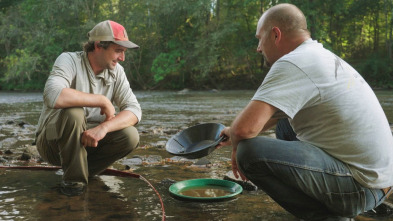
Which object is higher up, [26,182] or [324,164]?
[324,164]

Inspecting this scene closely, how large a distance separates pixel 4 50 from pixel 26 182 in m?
26.8

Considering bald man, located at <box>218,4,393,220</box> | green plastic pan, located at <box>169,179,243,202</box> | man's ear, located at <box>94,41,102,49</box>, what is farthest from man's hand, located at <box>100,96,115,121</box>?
bald man, located at <box>218,4,393,220</box>

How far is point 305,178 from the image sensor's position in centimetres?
179

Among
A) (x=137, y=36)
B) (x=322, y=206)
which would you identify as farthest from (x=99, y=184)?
(x=137, y=36)

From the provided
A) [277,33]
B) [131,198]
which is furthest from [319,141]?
[131,198]

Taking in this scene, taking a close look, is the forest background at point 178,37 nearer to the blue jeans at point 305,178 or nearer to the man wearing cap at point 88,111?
the man wearing cap at point 88,111

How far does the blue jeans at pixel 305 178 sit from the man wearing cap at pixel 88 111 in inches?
47.8

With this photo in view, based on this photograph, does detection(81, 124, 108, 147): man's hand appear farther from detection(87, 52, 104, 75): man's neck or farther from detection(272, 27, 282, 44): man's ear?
detection(272, 27, 282, 44): man's ear

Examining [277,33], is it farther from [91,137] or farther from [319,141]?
[91,137]

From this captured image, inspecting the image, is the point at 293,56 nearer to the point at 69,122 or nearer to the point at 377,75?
the point at 69,122

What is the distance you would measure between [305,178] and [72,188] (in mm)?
1634

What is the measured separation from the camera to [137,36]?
24.9 m

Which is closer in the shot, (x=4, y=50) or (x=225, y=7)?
(x=225, y=7)

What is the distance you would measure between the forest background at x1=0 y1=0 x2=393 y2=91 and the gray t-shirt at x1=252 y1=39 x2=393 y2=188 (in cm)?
2015
